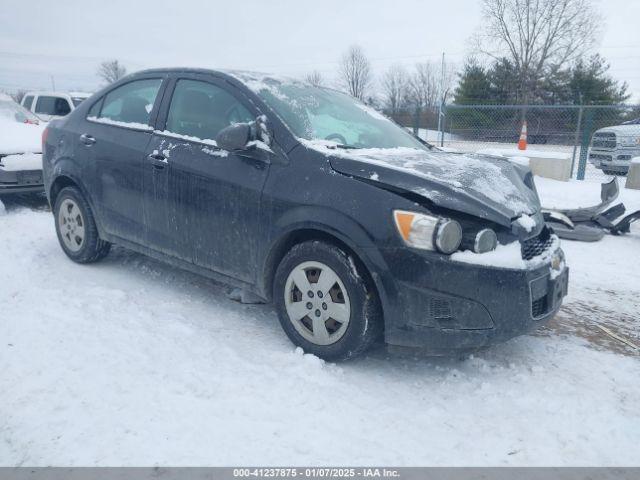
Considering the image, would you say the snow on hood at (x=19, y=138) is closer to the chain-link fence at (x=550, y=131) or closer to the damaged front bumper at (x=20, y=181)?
the damaged front bumper at (x=20, y=181)

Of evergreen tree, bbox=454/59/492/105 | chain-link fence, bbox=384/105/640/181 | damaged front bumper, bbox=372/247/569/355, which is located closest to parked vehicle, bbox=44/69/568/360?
damaged front bumper, bbox=372/247/569/355

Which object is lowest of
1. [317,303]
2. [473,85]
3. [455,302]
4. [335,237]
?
[317,303]

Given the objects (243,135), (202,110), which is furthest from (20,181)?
(243,135)

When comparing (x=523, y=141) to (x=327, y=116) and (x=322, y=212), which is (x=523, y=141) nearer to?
(x=327, y=116)

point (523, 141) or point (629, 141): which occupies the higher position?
point (629, 141)

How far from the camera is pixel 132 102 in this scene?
435cm

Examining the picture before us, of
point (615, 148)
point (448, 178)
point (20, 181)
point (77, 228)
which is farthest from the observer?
point (615, 148)

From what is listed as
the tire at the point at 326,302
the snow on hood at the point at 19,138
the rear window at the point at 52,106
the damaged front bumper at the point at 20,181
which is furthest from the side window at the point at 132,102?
the rear window at the point at 52,106

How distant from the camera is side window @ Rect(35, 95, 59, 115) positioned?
13.0m

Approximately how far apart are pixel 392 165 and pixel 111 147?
2493 millimetres

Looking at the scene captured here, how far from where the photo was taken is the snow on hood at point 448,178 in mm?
2787

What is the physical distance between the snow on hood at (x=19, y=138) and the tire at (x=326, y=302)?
559 centimetres

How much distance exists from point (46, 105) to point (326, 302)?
1285cm

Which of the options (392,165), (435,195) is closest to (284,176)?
(392,165)
